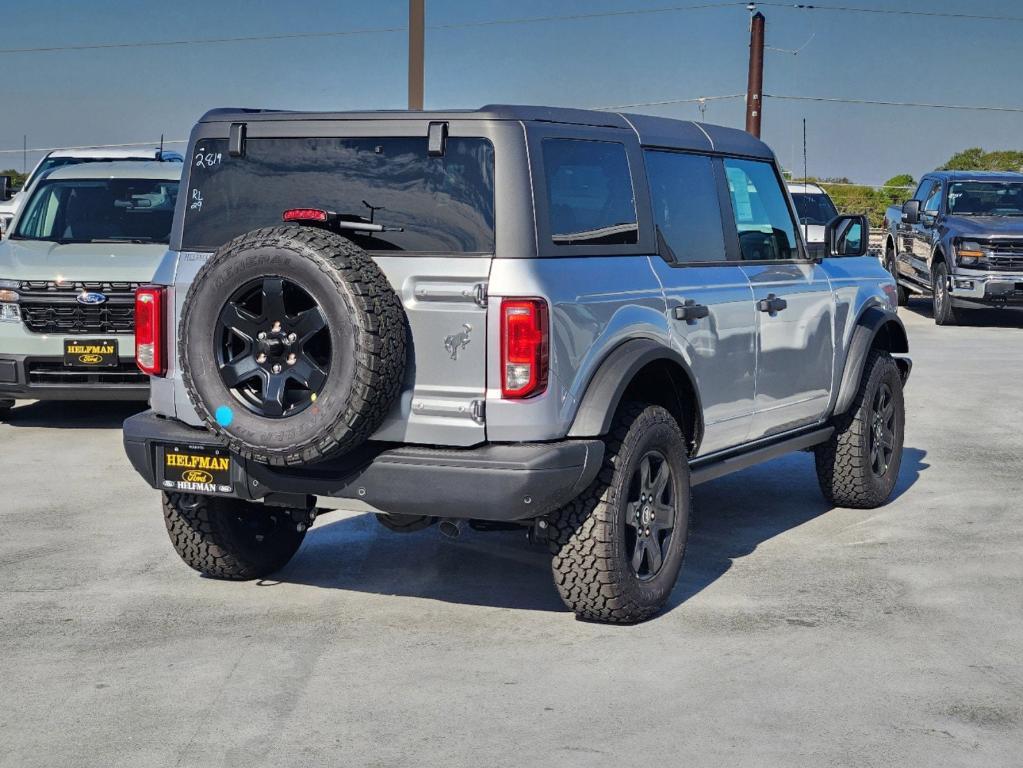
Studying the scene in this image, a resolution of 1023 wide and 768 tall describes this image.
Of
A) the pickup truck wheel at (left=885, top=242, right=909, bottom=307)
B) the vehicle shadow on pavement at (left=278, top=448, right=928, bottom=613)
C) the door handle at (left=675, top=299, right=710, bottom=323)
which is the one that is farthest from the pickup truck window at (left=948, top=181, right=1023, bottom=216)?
the door handle at (left=675, top=299, right=710, bottom=323)

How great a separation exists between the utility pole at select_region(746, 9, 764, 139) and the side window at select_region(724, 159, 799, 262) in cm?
3045

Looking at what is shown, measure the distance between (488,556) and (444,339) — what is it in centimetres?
197

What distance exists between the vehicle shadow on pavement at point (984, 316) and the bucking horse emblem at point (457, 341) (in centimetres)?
1673

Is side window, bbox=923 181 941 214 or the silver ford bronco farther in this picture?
side window, bbox=923 181 941 214

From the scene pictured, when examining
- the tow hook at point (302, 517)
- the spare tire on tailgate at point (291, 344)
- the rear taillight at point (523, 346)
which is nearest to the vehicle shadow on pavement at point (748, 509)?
the rear taillight at point (523, 346)

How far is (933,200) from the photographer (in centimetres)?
2181

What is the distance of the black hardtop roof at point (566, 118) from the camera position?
5.71 m

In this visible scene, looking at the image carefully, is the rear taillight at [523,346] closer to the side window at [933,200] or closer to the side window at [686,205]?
the side window at [686,205]

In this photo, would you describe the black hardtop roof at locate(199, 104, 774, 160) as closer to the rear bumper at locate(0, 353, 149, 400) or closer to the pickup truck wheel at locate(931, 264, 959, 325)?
the rear bumper at locate(0, 353, 149, 400)

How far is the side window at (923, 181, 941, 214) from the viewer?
21.6m

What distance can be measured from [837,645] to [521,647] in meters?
1.17

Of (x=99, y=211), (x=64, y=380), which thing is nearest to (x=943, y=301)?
(x=99, y=211)

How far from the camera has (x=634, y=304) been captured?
606cm

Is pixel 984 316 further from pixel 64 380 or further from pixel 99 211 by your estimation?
pixel 64 380
